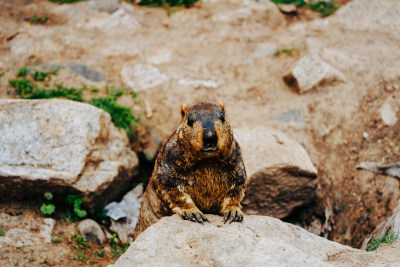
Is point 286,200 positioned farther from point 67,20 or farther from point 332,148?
point 67,20

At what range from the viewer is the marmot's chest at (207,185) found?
11.9ft

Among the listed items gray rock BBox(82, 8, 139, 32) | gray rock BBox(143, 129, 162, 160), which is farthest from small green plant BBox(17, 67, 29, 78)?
gray rock BBox(143, 129, 162, 160)

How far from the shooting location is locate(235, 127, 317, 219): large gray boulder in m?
5.21

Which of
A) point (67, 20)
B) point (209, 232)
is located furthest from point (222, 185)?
point (67, 20)

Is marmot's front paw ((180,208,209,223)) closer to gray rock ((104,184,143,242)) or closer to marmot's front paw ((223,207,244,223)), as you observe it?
marmot's front paw ((223,207,244,223))

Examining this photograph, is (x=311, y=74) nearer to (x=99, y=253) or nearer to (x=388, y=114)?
(x=388, y=114)

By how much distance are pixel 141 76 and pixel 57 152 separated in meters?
2.78

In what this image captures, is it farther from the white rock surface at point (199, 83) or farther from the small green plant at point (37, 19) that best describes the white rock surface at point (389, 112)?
the small green plant at point (37, 19)

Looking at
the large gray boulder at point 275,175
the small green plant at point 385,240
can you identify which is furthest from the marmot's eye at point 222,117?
the small green plant at point 385,240

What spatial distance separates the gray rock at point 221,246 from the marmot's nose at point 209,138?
0.75 metres

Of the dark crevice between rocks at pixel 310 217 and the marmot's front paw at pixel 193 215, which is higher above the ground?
the marmot's front paw at pixel 193 215

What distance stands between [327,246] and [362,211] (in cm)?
227

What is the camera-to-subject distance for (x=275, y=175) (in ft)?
17.3

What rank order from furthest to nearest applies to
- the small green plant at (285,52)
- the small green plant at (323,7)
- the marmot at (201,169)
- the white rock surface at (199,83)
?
the small green plant at (323,7) < the small green plant at (285,52) < the white rock surface at (199,83) < the marmot at (201,169)
